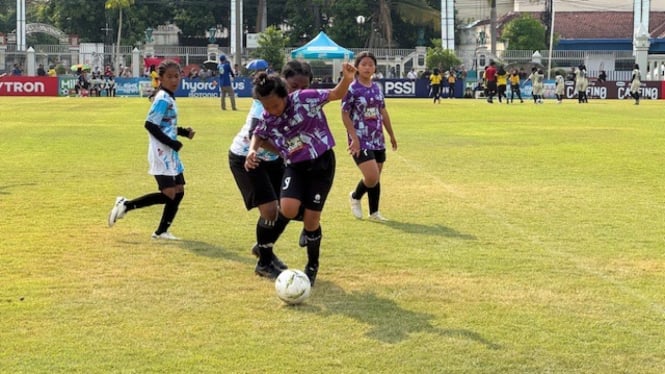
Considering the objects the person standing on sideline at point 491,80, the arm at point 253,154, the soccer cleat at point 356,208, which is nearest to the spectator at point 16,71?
the person standing on sideline at point 491,80

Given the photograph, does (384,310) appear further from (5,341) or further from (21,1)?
(21,1)

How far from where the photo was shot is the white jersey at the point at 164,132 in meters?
8.59

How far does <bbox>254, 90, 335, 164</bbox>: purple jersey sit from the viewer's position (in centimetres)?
666

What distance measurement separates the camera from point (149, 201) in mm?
9102

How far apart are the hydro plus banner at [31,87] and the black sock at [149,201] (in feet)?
138

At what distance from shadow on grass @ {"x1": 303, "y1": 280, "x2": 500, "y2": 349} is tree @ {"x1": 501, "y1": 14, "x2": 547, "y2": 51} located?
218 feet

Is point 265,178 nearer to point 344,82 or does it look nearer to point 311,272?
point 311,272

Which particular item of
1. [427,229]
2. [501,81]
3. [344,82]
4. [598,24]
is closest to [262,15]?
[598,24]

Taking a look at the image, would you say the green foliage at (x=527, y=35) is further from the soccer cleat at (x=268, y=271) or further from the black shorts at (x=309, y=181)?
the black shorts at (x=309, y=181)

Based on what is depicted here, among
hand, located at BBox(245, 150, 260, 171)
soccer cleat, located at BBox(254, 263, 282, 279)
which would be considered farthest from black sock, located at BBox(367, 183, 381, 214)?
hand, located at BBox(245, 150, 260, 171)

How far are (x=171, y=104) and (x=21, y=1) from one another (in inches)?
2368

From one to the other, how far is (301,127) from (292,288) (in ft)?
3.84

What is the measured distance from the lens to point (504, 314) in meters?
6.10

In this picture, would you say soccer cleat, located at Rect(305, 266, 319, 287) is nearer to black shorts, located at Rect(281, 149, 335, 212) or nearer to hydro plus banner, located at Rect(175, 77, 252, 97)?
black shorts, located at Rect(281, 149, 335, 212)
